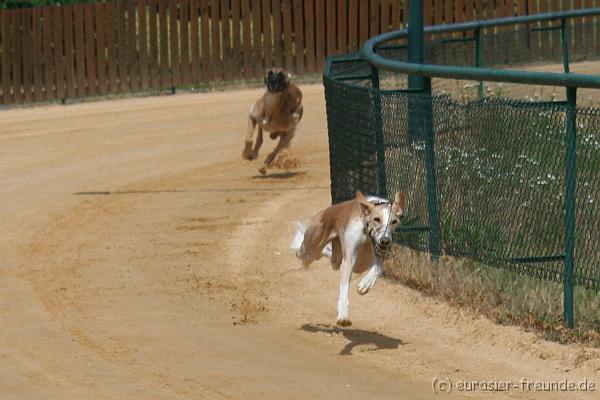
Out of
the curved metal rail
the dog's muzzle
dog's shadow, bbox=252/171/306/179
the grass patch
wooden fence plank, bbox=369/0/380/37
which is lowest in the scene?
dog's shadow, bbox=252/171/306/179

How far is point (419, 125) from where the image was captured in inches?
362

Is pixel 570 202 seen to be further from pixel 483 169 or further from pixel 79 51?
pixel 79 51

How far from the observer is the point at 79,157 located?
54.2 ft

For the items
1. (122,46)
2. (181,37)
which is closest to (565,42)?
(181,37)

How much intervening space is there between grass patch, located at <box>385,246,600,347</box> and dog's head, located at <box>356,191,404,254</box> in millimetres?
1024

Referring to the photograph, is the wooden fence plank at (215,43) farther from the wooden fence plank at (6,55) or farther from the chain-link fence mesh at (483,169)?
the chain-link fence mesh at (483,169)

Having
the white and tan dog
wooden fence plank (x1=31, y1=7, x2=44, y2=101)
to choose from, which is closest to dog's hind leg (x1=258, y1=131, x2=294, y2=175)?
the white and tan dog

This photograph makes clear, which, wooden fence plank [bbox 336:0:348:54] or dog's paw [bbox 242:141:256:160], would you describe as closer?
dog's paw [bbox 242:141:256:160]

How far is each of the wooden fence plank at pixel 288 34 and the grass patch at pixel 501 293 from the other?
12.8 m

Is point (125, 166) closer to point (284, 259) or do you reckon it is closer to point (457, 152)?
point (284, 259)

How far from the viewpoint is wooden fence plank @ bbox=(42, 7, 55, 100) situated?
21.2 meters

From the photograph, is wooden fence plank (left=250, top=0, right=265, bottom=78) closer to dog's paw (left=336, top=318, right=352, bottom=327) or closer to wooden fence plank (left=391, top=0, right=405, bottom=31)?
wooden fence plank (left=391, top=0, right=405, bottom=31)

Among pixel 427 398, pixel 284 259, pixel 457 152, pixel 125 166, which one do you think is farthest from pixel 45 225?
pixel 427 398

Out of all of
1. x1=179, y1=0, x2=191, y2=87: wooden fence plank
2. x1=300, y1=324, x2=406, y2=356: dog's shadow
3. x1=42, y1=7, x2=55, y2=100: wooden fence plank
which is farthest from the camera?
x1=179, y1=0, x2=191, y2=87: wooden fence plank
